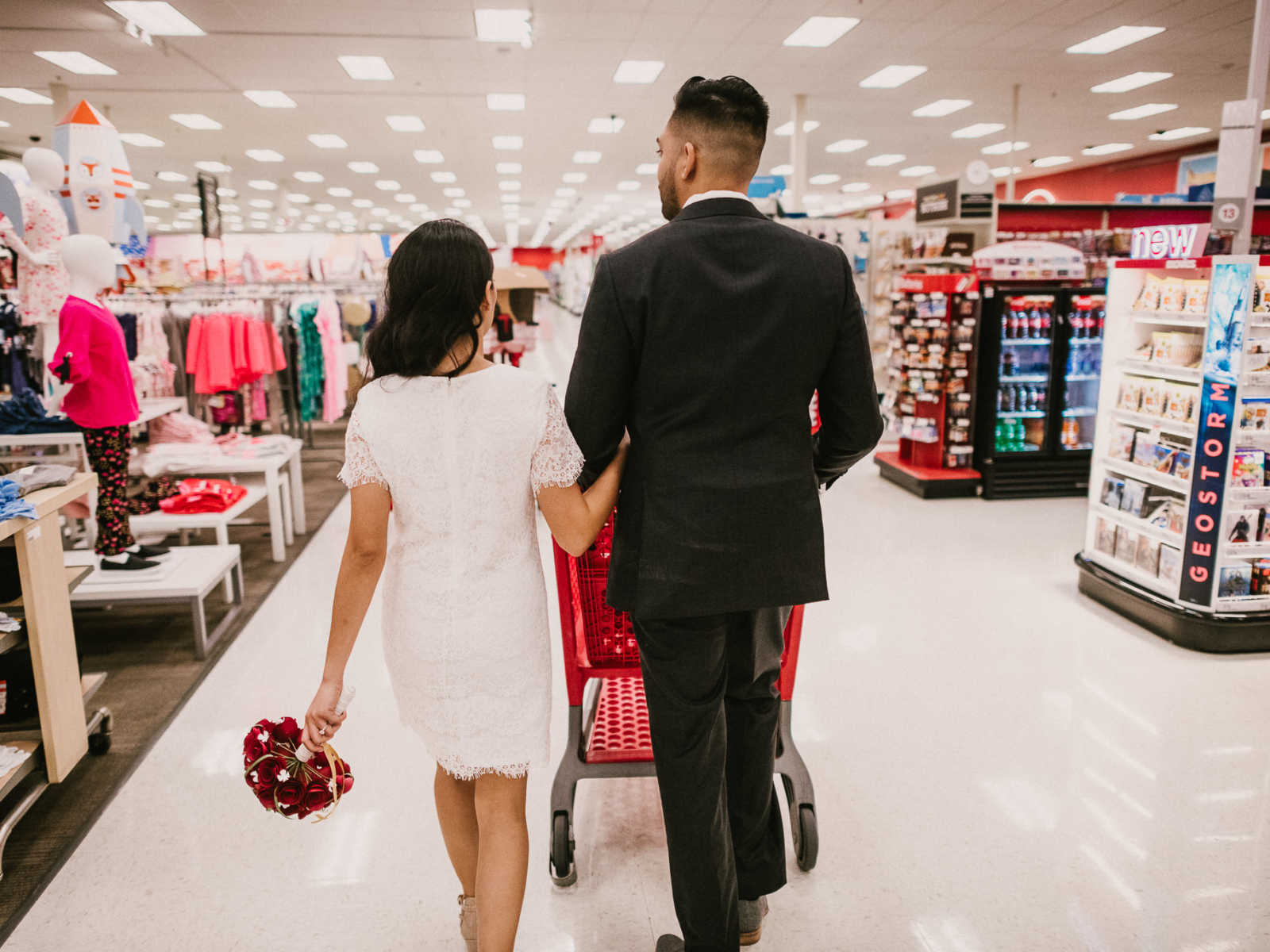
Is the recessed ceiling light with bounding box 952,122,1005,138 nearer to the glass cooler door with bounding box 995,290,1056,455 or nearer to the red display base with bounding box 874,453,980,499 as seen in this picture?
the glass cooler door with bounding box 995,290,1056,455

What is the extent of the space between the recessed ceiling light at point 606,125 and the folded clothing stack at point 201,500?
8.97m

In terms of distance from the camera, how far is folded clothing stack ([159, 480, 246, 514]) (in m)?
4.61

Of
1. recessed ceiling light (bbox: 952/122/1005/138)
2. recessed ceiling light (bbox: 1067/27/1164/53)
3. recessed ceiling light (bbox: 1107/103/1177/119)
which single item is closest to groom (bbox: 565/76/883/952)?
recessed ceiling light (bbox: 1067/27/1164/53)

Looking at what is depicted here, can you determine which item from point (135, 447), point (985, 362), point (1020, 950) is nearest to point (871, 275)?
point (985, 362)

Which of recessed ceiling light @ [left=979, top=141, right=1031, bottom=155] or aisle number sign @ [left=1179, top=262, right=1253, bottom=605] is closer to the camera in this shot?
aisle number sign @ [left=1179, top=262, right=1253, bottom=605]

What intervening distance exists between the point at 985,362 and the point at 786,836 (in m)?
5.12

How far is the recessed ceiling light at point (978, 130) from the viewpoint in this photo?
1320 cm

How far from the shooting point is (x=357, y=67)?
9.12 metres

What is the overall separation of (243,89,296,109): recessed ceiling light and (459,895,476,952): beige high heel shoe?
10547 mm

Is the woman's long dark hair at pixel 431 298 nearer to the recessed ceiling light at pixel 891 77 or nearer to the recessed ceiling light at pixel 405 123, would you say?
the recessed ceiling light at pixel 891 77

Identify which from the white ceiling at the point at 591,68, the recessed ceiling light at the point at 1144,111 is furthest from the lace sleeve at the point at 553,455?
the recessed ceiling light at the point at 1144,111

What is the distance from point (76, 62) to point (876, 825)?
415 inches

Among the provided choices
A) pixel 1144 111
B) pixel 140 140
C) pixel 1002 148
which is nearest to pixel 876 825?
pixel 1144 111

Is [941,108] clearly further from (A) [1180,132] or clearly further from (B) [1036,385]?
(B) [1036,385]
